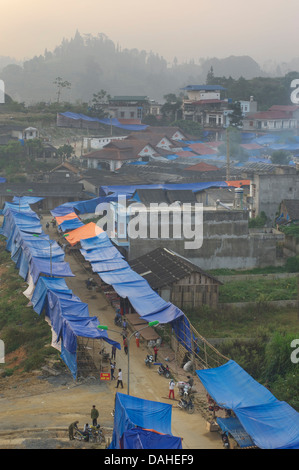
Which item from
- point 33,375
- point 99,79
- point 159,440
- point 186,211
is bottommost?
point 33,375

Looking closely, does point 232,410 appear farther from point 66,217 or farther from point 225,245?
point 66,217

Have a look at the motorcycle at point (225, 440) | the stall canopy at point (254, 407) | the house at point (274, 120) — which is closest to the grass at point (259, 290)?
the stall canopy at point (254, 407)

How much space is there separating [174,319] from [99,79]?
522ft

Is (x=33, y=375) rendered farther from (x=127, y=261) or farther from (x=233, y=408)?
(x=127, y=261)

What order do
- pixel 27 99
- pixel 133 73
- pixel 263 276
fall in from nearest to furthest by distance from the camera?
pixel 263 276 → pixel 27 99 → pixel 133 73

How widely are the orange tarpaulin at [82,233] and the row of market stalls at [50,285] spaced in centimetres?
132

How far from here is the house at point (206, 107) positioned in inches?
2901

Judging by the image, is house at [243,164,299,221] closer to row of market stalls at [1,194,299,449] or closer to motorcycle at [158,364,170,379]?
row of market stalls at [1,194,299,449]

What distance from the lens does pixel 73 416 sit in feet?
56.4

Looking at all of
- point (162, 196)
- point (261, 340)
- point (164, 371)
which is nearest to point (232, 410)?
point (164, 371)

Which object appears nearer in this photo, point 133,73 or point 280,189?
point 280,189

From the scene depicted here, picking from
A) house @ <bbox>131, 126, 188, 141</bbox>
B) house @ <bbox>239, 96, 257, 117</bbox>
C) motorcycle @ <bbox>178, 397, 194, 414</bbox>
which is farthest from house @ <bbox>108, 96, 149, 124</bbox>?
motorcycle @ <bbox>178, 397, 194, 414</bbox>

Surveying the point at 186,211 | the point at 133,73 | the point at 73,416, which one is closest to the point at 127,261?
the point at 186,211

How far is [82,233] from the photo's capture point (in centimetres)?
3294
